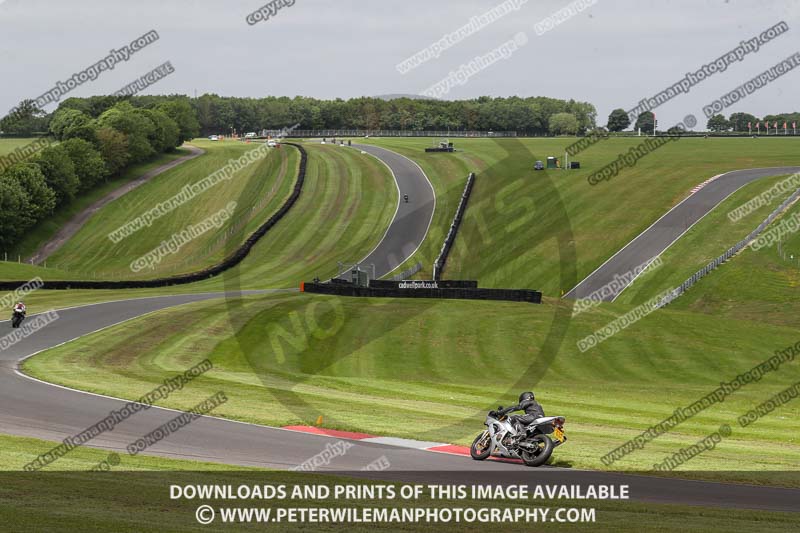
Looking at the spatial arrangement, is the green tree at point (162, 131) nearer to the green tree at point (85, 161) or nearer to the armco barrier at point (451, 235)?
the green tree at point (85, 161)

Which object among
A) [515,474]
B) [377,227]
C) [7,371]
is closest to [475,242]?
[377,227]

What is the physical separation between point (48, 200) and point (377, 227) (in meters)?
38.6

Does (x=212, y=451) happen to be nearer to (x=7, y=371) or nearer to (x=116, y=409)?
(x=116, y=409)

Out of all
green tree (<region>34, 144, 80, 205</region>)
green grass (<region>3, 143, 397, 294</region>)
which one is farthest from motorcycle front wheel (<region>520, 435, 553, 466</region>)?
green tree (<region>34, 144, 80, 205</region>)

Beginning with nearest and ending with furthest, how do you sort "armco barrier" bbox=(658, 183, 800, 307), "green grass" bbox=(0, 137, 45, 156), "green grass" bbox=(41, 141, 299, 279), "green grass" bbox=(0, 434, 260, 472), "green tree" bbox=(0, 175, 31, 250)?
"green grass" bbox=(0, 434, 260, 472), "armco barrier" bbox=(658, 183, 800, 307), "green grass" bbox=(41, 141, 299, 279), "green tree" bbox=(0, 175, 31, 250), "green grass" bbox=(0, 137, 45, 156)

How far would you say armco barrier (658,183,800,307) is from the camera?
58.8 meters

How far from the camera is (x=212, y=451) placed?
20.5 metres

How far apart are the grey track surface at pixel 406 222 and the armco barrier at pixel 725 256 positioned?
2444 centimetres

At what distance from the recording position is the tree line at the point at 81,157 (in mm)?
95812

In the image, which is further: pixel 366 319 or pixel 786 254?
pixel 786 254

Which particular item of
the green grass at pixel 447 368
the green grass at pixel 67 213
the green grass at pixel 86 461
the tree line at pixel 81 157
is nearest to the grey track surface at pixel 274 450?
the green grass at pixel 86 461

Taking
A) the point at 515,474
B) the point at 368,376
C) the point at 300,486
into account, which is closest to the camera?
the point at 300,486

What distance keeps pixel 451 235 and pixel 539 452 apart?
61.2 m

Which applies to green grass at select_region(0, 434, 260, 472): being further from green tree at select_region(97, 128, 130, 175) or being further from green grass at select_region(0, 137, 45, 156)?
green grass at select_region(0, 137, 45, 156)
